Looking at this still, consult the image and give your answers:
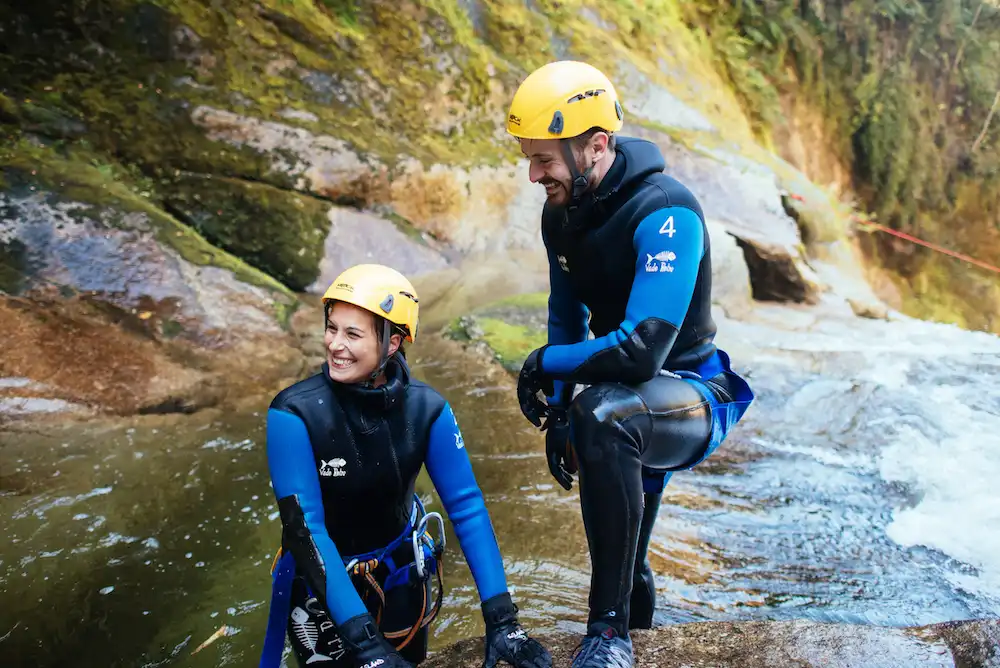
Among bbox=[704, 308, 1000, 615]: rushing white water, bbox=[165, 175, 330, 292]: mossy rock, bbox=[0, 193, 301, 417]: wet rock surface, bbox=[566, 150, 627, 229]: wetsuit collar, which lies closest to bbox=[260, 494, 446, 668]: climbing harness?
bbox=[566, 150, 627, 229]: wetsuit collar

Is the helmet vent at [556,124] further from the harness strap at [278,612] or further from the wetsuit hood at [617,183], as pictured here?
the harness strap at [278,612]

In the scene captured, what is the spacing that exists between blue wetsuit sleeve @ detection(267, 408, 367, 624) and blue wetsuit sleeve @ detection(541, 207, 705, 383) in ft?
2.99

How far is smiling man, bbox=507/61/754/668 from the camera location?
2.30 metres

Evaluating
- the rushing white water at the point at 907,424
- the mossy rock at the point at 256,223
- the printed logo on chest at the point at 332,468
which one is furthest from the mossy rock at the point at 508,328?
the printed logo on chest at the point at 332,468

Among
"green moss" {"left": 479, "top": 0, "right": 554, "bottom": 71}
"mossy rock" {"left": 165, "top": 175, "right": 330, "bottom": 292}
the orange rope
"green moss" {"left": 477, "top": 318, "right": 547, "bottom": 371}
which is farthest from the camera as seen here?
the orange rope

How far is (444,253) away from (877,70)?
1240cm

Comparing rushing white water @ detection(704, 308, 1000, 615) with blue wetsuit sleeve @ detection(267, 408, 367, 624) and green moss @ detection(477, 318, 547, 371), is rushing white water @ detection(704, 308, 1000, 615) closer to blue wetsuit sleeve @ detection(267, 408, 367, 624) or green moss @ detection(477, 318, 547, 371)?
green moss @ detection(477, 318, 547, 371)

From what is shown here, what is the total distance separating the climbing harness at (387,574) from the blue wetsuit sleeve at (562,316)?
0.71 metres

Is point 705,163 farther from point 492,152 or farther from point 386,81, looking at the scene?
point 386,81

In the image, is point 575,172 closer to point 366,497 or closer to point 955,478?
point 366,497

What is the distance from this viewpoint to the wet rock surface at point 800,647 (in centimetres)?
236

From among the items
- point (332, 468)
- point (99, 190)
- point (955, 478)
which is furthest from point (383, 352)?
point (99, 190)

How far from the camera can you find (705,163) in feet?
32.6

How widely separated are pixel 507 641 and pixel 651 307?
1.15m
